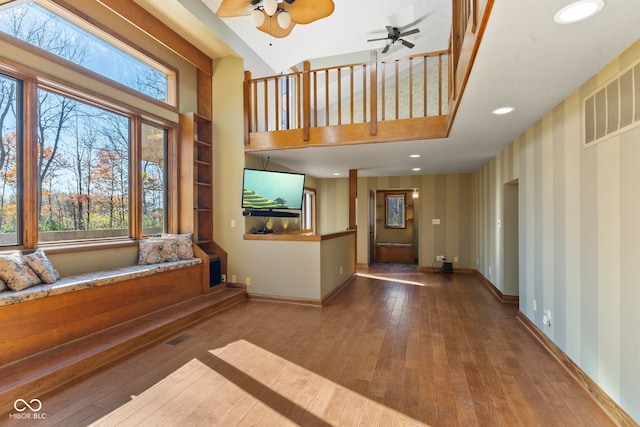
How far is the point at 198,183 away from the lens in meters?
4.56

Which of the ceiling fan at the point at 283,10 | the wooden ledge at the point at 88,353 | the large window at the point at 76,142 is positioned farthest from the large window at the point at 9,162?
the ceiling fan at the point at 283,10

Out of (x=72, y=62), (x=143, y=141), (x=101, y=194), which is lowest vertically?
(x=101, y=194)

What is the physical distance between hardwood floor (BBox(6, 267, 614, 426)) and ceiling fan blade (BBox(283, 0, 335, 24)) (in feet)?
11.2

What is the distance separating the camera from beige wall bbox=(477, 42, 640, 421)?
1.80 m

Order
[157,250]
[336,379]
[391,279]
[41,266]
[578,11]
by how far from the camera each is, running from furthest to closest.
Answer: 1. [391,279]
2. [157,250]
3. [41,266]
4. [336,379]
5. [578,11]

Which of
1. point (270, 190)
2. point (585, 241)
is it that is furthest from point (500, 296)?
point (270, 190)

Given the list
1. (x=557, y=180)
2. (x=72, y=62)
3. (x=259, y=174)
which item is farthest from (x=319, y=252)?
(x=72, y=62)

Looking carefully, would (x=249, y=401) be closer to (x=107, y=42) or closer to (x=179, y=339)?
(x=179, y=339)

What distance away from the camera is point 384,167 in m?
6.09

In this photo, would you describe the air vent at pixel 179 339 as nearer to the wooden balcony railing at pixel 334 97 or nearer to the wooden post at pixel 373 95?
the wooden balcony railing at pixel 334 97

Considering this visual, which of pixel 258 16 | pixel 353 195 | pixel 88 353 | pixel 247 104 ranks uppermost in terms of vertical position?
pixel 258 16

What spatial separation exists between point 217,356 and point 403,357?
1.70m

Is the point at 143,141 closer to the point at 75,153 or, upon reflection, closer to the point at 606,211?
the point at 75,153

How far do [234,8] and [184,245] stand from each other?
3017mm
